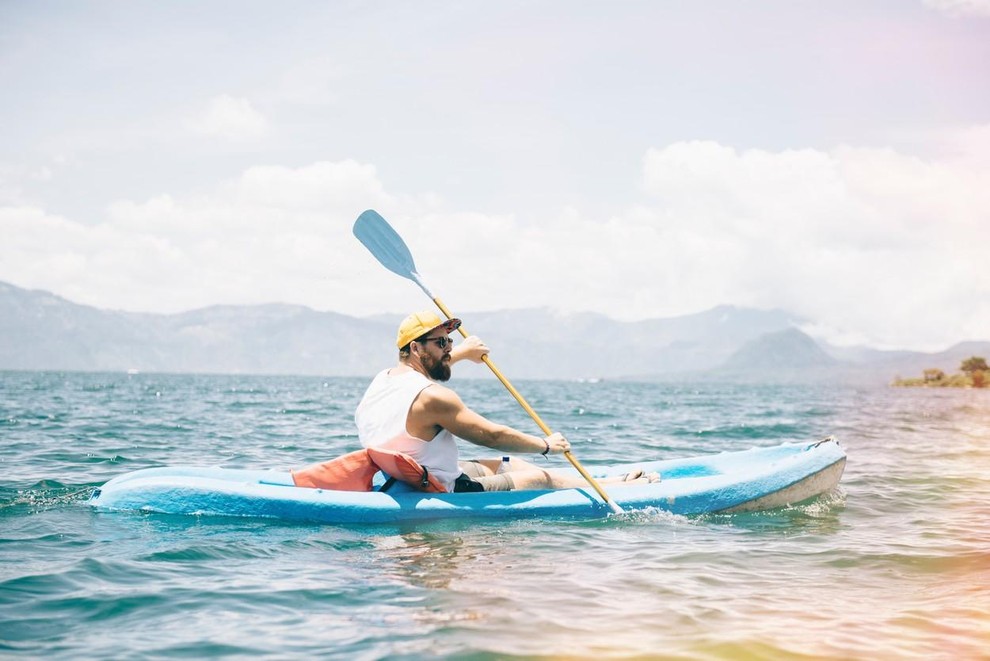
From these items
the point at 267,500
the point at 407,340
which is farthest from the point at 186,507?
the point at 407,340

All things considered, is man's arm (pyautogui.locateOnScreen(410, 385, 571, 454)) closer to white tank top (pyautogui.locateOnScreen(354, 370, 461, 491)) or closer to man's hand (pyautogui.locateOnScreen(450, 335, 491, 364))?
white tank top (pyautogui.locateOnScreen(354, 370, 461, 491))

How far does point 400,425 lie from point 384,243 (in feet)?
9.75

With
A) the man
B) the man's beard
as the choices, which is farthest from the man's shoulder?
the man's beard

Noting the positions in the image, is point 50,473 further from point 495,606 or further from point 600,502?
point 495,606

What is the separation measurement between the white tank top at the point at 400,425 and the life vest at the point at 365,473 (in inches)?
2.6

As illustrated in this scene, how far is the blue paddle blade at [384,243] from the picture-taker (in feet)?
28.7

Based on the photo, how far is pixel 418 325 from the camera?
636 cm

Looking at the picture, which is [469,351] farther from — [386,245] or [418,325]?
[386,245]

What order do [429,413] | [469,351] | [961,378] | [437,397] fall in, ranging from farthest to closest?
[961,378], [469,351], [429,413], [437,397]

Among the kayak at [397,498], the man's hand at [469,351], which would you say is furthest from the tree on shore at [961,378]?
the man's hand at [469,351]

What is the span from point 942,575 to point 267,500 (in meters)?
4.68

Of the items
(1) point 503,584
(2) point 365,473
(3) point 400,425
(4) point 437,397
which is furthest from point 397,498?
(1) point 503,584

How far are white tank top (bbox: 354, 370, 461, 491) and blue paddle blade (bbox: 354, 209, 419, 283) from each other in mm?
2376

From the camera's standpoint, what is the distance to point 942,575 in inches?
219
